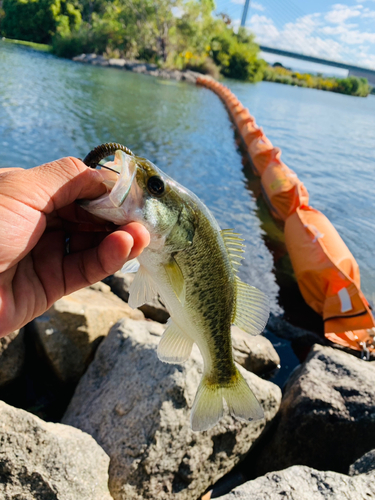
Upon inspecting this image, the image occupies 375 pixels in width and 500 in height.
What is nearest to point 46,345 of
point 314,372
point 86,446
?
point 86,446

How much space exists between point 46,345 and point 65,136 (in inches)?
428

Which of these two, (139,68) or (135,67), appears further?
(135,67)

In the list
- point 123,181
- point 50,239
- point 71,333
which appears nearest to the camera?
point 123,181

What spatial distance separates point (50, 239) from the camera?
2.36 metres

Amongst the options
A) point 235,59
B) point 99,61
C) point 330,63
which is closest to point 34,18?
point 99,61

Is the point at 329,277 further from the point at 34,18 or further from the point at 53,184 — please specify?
the point at 34,18

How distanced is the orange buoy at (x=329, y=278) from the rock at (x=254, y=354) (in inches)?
52.8

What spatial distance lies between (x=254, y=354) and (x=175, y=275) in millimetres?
3178

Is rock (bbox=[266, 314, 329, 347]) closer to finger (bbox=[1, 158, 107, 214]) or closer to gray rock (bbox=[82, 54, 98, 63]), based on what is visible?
finger (bbox=[1, 158, 107, 214])

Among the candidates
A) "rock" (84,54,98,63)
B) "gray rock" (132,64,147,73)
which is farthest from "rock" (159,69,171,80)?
"rock" (84,54,98,63)

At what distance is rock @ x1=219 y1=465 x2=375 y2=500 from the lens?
2.69m

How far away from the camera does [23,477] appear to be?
254cm

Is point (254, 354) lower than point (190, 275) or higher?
lower

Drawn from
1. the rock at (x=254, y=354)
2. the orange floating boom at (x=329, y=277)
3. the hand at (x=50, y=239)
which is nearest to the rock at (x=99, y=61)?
the orange floating boom at (x=329, y=277)
